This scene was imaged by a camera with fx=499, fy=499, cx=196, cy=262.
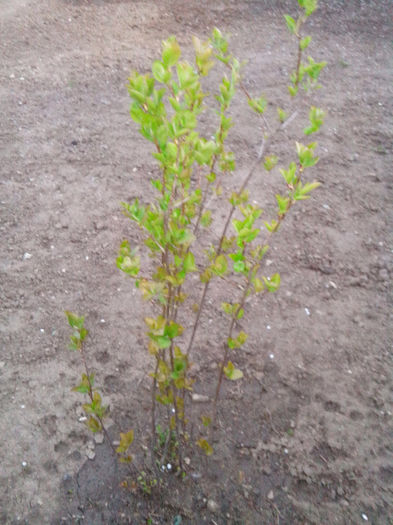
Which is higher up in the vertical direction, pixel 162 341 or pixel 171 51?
pixel 171 51

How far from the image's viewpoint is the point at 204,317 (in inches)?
106

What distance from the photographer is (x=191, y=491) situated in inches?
79.6

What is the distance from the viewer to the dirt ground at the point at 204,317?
80.0 inches

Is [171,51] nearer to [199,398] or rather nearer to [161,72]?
[161,72]

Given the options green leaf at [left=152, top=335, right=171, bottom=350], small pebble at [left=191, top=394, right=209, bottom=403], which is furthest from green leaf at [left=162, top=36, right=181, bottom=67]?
small pebble at [left=191, top=394, right=209, bottom=403]

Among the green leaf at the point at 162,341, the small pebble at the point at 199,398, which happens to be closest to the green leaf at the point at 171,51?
the green leaf at the point at 162,341

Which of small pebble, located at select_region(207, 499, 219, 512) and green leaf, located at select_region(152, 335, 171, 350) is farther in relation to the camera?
small pebble, located at select_region(207, 499, 219, 512)

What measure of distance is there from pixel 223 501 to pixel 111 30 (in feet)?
15.8

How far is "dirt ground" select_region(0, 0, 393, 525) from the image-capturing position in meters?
2.03

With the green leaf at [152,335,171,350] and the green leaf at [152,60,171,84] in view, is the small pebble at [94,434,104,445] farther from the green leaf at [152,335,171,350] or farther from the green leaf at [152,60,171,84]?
the green leaf at [152,60,171,84]

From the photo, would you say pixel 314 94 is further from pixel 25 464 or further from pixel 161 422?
pixel 25 464

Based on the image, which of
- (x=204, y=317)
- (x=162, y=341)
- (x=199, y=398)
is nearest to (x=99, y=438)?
(x=199, y=398)

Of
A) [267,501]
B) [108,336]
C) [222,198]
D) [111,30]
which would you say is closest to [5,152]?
[222,198]

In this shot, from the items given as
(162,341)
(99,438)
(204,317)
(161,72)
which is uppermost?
(161,72)
